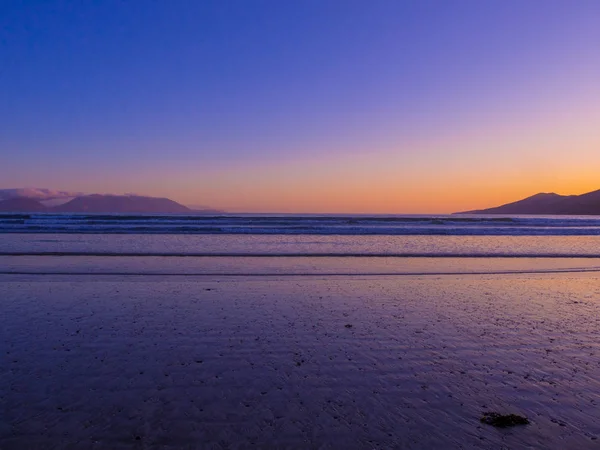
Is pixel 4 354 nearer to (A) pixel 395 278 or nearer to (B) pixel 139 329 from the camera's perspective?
(B) pixel 139 329

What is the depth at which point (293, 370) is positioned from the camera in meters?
6.06

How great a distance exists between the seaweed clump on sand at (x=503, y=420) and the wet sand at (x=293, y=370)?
97mm

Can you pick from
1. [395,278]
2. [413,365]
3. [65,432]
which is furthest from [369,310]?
[65,432]

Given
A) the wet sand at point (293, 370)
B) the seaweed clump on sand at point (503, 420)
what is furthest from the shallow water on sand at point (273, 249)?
the seaweed clump on sand at point (503, 420)

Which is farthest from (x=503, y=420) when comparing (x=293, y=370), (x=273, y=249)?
(x=273, y=249)

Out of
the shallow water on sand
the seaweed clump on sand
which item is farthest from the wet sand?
the shallow water on sand

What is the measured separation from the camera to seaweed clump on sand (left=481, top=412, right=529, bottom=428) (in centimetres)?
460

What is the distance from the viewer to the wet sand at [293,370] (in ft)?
14.4

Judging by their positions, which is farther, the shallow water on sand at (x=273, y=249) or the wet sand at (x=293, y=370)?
the shallow water on sand at (x=273, y=249)

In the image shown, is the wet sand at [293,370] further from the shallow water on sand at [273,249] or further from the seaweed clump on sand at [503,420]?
the shallow water on sand at [273,249]

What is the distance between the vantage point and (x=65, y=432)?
14.2 feet

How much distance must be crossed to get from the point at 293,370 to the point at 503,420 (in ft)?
9.78

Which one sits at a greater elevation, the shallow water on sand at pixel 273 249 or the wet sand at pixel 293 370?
the shallow water on sand at pixel 273 249

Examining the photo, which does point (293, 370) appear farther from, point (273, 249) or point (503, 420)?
point (273, 249)
